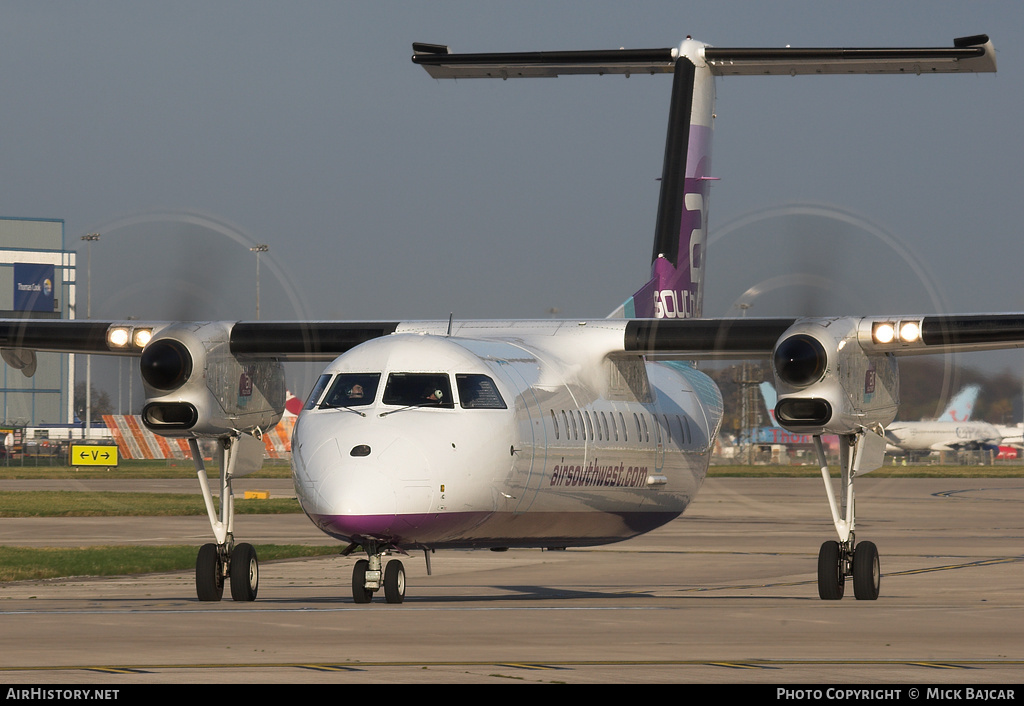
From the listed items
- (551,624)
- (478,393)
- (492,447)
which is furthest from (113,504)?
(551,624)

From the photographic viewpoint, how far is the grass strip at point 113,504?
1746 inches

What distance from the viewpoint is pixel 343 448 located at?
49.1 ft

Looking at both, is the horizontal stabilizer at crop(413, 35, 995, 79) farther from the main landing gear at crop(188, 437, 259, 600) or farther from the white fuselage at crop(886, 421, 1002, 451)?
the white fuselage at crop(886, 421, 1002, 451)

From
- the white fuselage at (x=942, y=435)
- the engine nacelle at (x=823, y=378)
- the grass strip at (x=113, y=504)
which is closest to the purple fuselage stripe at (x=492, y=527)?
the engine nacelle at (x=823, y=378)

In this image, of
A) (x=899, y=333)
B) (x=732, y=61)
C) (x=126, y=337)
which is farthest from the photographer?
(x=732, y=61)

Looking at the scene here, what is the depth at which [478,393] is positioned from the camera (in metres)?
16.3

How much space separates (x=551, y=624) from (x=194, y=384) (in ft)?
24.7

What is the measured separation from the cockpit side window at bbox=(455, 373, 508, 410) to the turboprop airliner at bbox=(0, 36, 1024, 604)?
0.09 ft

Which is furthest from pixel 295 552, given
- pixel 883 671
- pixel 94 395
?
pixel 94 395

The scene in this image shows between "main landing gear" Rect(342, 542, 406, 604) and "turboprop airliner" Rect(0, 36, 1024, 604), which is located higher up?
"turboprop airliner" Rect(0, 36, 1024, 604)

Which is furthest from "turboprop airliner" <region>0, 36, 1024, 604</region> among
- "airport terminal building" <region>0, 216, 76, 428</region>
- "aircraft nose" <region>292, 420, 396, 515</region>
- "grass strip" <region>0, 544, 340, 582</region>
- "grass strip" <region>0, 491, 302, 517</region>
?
"airport terminal building" <region>0, 216, 76, 428</region>

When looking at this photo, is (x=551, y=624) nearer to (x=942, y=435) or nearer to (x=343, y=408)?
(x=343, y=408)

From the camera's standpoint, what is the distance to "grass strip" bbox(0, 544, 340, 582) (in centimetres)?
2423

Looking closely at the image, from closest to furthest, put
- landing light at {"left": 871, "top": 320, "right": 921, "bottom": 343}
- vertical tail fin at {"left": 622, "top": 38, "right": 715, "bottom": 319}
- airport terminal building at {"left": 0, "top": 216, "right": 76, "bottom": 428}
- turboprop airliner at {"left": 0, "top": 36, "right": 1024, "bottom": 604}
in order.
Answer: turboprop airliner at {"left": 0, "top": 36, "right": 1024, "bottom": 604}
landing light at {"left": 871, "top": 320, "right": 921, "bottom": 343}
vertical tail fin at {"left": 622, "top": 38, "right": 715, "bottom": 319}
airport terminal building at {"left": 0, "top": 216, "right": 76, "bottom": 428}
